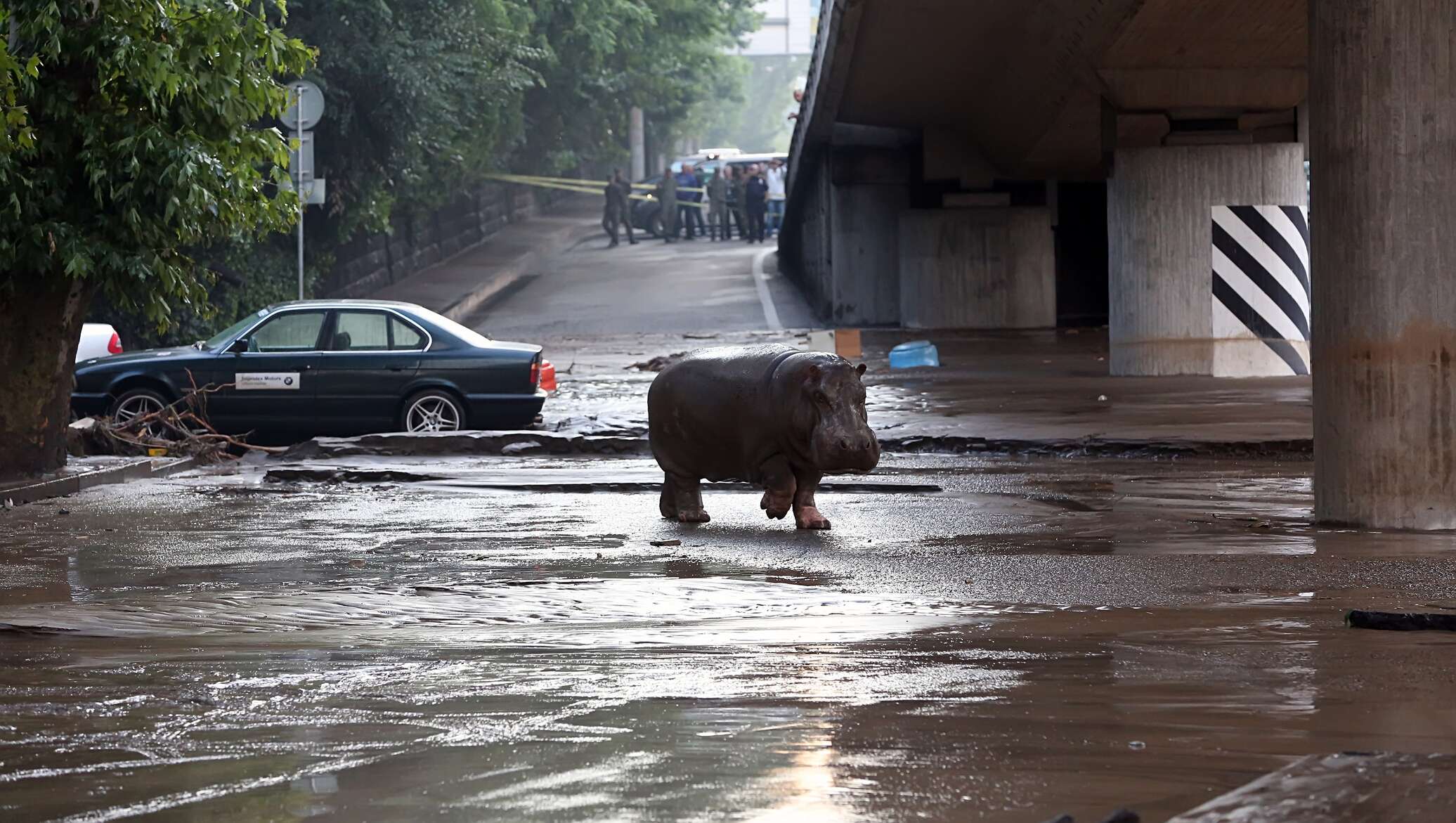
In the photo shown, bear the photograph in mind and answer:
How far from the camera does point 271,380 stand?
16.5 m

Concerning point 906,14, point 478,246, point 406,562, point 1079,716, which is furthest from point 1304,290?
point 478,246

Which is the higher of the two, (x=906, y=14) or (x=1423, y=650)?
(x=906, y=14)

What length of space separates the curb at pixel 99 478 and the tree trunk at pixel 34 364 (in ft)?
1.00

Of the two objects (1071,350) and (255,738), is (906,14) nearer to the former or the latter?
(1071,350)

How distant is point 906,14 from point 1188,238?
397 cm

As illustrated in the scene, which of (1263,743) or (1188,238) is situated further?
(1188,238)

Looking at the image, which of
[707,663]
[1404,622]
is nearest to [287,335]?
[707,663]

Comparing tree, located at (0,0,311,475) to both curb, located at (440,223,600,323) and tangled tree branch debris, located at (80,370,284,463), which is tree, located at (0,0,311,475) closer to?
tangled tree branch debris, located at (80,370,284,463)

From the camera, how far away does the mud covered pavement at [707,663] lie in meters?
4.54

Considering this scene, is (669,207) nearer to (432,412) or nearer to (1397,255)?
(432,412)

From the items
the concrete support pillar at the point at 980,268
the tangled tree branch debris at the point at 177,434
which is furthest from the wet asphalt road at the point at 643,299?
the tangled tree branch debris at the point at 177,434

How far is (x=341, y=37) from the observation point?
2962 centimetres

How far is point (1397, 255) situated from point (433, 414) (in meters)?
9.42

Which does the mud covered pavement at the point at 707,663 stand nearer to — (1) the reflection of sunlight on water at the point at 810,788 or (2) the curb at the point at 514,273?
(1) the reflection of sunlight on water at the point at 810,788
